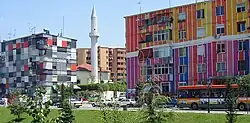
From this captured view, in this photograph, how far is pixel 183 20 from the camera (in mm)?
59031

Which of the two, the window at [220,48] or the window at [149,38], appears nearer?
the window at [220,48]

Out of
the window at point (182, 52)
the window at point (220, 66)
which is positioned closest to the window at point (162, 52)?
the window at point (182, 52)

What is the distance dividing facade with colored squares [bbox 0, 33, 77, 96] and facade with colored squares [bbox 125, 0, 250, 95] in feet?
98.9

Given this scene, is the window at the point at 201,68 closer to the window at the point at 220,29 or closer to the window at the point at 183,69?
the window at the point at 183,69

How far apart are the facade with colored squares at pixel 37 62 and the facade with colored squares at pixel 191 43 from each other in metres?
30.2

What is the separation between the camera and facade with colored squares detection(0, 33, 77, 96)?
302 ft

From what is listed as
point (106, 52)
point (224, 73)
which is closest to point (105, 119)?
point (224, 73)

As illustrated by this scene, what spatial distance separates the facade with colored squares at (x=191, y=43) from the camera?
5334 centimetres

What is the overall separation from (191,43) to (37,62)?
142 ft

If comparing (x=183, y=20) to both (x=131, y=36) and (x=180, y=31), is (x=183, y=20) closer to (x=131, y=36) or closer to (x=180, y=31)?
(x=180, y=31)

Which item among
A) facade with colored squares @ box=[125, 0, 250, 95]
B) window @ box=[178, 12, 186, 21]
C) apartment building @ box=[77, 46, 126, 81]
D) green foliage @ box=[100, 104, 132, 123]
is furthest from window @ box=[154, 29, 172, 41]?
apartment building @ box=[77, 46, 126, 81]

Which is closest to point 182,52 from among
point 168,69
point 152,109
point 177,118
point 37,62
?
point 168,69

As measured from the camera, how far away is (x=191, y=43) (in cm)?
5809

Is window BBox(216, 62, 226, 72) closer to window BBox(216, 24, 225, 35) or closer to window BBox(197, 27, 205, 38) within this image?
window BBox(216, 24, 225, 35)
